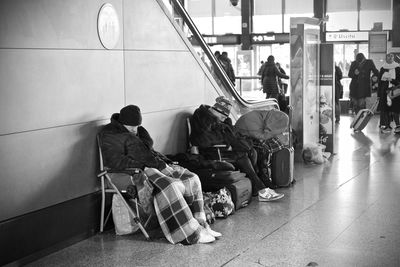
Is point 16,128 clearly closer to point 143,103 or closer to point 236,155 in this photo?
point 143,103

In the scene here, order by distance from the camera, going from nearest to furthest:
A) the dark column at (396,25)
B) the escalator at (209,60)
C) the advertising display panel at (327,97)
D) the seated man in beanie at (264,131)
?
1. the escalator at (209,60)
2. the seated man in beanie at (264,131)
3. the advertising display panel at (327,97)
4. the dark column at (396,25)

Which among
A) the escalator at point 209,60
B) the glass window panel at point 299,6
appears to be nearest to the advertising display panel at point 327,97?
the escalator at point 209,60

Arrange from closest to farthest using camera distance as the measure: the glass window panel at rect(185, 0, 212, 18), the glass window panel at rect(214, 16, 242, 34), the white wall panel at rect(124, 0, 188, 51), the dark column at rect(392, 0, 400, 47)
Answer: the white wall panel at rect(124, 0, 188, 51) → the dark column at rect(392, 0, 400, 47) → the glass window panel at rect(214, 16, 242, 34) → the glass window panel at rect(185, 0, 212, 18)

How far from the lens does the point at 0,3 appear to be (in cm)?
504

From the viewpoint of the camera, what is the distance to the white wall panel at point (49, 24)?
513 centimetres

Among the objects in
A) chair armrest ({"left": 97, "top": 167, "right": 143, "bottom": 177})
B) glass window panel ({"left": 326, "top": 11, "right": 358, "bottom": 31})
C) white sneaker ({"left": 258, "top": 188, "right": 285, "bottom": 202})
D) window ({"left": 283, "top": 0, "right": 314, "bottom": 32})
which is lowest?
white sneaker ({"left": 258, "top": 188, "right": 285, "bottom": 202})

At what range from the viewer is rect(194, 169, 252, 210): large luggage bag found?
23.1 ft

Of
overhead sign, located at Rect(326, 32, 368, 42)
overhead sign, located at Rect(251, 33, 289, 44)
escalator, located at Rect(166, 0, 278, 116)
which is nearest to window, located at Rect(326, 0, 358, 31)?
overhead sign, located at Rect(326, 32, 368, 42)

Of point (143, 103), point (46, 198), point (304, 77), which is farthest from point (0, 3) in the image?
point (304, 77)

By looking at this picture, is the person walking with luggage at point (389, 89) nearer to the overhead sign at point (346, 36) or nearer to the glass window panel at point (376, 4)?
the overhead sign at point (346, 36)

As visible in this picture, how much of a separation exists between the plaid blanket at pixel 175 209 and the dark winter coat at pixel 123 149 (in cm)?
18

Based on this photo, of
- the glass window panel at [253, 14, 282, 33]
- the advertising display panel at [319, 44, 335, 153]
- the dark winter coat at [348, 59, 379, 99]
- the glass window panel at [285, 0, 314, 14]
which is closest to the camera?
the advertising display panel at [319, 44, 335, 153]

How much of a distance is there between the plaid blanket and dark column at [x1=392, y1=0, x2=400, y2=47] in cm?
1800

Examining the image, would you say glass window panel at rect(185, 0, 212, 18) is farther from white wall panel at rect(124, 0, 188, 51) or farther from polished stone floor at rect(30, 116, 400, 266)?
white wall panel at rect(124, 0, 188, 51)
